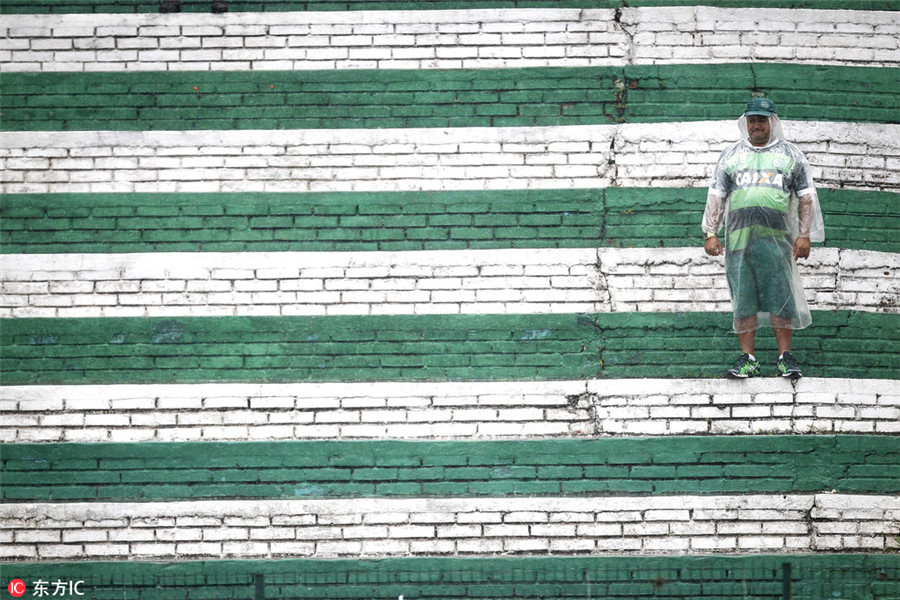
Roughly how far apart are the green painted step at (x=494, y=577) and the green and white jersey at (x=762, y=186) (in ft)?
8.50

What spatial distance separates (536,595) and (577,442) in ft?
4.11

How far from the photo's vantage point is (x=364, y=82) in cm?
772

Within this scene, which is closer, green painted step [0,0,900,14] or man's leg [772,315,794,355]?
man's leg [772,315,794,355]

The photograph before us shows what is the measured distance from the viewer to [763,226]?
7.34 metres

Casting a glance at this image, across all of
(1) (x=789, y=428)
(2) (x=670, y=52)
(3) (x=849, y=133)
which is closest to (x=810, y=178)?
(3) (x=849, y=133)

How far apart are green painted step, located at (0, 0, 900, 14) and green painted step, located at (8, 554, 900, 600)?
450 centimetres

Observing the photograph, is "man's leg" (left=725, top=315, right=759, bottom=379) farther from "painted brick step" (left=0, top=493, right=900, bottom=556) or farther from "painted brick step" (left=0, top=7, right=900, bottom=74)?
"painted brick step" (left=0, top=7, right=900, bottom=74)

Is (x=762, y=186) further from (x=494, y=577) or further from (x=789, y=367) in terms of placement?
(x=494, y=577)

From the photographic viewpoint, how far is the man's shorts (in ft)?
24.2

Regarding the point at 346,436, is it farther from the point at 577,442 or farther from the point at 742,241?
the point at 742,241

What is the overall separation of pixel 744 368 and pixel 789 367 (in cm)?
36

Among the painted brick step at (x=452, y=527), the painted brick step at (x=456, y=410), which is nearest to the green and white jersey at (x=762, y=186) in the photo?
the painted brick step at (x=456, y=410)

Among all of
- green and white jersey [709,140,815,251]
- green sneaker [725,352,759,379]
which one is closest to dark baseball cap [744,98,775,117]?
green and white jersey [709,140,815,251]

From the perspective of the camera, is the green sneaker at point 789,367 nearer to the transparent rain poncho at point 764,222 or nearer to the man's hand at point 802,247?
the transparent rain poncho at point 764,222
